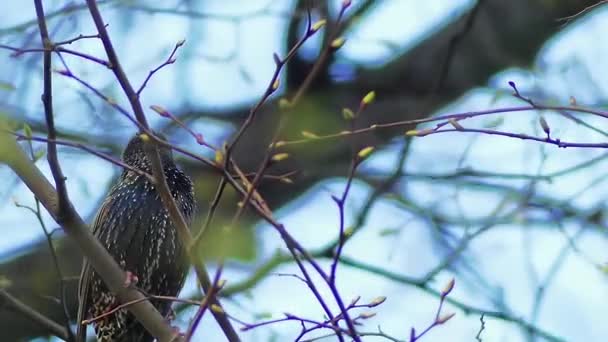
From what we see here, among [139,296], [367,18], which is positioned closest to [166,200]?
[139,296]

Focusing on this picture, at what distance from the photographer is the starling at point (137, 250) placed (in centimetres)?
484

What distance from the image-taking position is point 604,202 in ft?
18.1

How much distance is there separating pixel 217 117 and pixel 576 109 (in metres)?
3.37

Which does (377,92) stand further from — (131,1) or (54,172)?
(54,172)

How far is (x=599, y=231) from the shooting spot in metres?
5.48

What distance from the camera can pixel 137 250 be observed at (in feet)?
16.2

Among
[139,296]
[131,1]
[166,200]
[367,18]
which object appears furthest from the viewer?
[367,18]

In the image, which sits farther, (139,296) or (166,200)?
(139,296)

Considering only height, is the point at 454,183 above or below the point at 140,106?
above

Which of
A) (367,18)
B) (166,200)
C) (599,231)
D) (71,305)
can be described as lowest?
(166,200)

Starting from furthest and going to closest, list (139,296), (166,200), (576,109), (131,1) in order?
(131,1)
(139,296)
(166,200)
(576,109)

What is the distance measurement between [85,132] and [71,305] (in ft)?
2.80

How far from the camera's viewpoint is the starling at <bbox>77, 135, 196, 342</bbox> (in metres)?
4.84

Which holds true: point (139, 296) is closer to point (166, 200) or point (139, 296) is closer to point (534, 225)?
point (166, 200)
